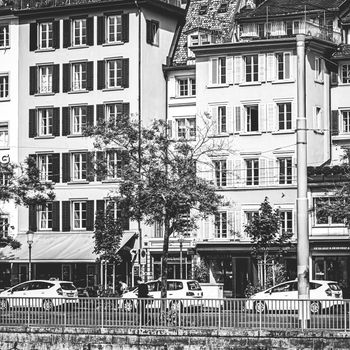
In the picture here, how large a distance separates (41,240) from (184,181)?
2888 cm

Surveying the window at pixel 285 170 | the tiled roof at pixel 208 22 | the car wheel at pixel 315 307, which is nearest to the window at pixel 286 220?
the window at pixel 285 170

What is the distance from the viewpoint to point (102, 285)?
85.7m

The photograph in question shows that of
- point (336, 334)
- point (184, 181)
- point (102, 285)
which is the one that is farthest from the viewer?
point (102, 285)

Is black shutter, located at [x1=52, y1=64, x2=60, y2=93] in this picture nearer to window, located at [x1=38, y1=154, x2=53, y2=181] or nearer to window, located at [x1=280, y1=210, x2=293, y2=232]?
window, located at [x1=38, y1=154, x2=53, y2=181]

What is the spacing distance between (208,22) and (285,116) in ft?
37.0

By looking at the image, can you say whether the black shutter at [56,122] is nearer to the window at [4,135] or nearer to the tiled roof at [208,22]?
the window at [4,135]

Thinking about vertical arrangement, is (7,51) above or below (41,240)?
above

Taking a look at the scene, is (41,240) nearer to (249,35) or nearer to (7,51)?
(7,51)

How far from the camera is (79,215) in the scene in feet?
307

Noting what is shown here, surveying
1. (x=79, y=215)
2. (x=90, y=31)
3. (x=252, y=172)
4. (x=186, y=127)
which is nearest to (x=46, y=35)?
(x=90, y=31)

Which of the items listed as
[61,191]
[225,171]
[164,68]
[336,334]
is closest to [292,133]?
[225,171]

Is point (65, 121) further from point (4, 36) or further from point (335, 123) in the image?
point (335, 123)

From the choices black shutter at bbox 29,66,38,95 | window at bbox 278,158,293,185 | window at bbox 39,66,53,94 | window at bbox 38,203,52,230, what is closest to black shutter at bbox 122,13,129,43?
window at bbox 39,66,53,94

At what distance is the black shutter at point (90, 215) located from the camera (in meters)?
92.8
